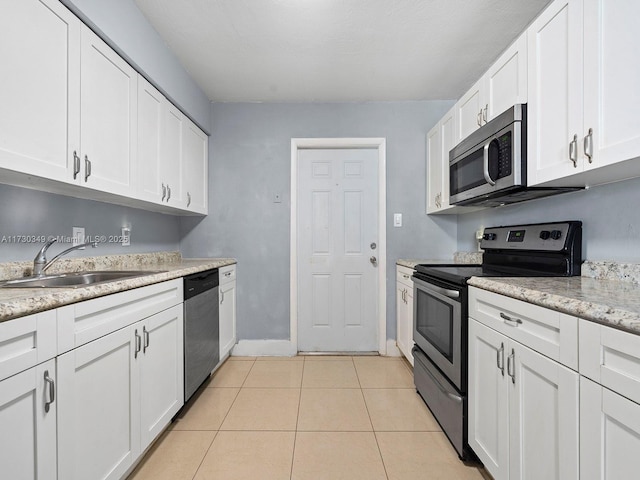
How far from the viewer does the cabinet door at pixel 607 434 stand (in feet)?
2.51

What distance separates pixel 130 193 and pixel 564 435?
7.37 ft

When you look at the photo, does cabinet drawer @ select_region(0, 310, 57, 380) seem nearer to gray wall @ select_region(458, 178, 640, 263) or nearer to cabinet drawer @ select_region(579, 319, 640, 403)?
cabinet drawer @ select_region(579, 319, 640, 403)

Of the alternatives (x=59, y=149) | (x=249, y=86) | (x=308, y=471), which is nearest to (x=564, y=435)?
(x=308, y=471)

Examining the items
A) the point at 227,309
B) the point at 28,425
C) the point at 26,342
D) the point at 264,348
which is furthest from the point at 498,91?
the point at 264,348

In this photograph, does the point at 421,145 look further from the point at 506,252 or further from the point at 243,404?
the point at 243,404

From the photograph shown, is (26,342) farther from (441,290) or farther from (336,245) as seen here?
(336,245)

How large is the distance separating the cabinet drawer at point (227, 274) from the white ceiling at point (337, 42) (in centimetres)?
160

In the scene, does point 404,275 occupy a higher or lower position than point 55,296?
lower

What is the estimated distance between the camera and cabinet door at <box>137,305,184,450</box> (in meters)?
1.54

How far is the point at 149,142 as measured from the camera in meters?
2.12

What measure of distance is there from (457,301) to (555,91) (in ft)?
3.36

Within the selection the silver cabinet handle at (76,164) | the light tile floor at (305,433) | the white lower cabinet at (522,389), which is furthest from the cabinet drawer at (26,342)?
the white lower cabinet at (522,389)

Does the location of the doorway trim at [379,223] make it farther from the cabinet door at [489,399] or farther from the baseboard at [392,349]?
the cabinet door at [489,399]

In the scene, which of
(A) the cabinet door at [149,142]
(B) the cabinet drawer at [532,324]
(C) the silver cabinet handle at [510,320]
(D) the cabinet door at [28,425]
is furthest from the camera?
(A) the cabinet door at [149,142]
